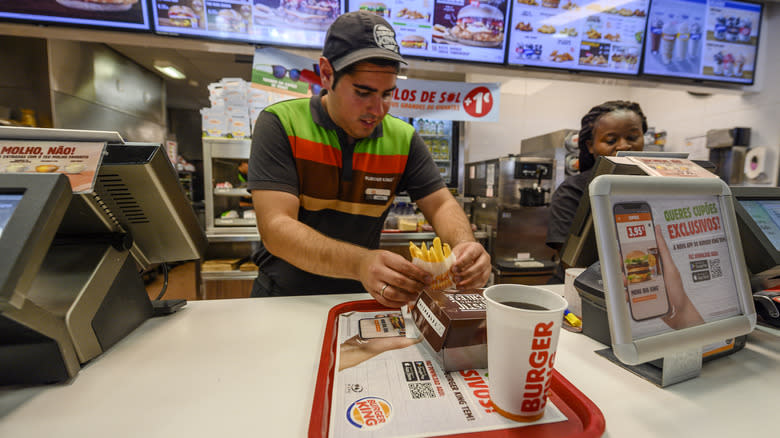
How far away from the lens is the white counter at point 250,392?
56cm

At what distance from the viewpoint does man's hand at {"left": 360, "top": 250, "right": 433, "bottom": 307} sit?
2.85 ft

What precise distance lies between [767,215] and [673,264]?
49 centimetres

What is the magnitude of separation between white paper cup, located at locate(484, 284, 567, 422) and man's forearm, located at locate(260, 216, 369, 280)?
54 centimetres

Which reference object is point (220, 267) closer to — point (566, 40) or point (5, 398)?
point (5, 398)

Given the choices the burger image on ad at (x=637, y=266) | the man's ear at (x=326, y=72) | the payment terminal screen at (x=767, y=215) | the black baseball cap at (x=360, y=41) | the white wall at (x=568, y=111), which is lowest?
the burger image on ad at (x=637, y=266)

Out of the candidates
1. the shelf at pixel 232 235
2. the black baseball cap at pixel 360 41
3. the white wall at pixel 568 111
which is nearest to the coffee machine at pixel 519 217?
the white wall at pixel 568 111

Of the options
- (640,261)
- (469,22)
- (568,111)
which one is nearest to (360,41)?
(640,261)

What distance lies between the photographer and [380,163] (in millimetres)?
1543

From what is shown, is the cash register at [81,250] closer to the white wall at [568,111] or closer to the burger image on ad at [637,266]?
the burger image on ad at [637,266]

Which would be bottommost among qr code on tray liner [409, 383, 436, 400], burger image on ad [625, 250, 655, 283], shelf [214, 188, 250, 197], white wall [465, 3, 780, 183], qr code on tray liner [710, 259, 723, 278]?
qr code on tray liner [409, 383, 436, 400]

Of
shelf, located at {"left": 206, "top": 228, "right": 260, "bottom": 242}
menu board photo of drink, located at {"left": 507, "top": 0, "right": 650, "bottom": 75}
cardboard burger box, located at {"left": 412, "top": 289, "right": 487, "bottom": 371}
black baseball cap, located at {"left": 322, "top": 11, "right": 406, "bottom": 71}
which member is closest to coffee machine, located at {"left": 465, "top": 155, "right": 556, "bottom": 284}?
menu board photo of drink, located at {"left": 507, "top": 0, "right": 650, "bottom": 75}

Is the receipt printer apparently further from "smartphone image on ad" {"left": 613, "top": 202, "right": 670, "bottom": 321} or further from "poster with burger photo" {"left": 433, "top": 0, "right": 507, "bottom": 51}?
"poster with burger photo" {"left": 433, "top": 0, "right": 507, "bottom": 51}

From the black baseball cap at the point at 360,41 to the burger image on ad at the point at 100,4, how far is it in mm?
1705

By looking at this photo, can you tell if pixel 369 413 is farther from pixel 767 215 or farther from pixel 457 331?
pixel 767 215
